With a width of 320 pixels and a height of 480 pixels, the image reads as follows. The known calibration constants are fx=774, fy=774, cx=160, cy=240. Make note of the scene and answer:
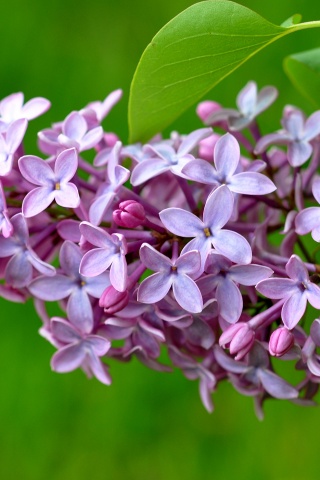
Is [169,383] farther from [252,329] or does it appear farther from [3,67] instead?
[252,329]

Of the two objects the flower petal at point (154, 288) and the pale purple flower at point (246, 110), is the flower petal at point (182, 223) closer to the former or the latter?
the flower petal at point (154, 288)

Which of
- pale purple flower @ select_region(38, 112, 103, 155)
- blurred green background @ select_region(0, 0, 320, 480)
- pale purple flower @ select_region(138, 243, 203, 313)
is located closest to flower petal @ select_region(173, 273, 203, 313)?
pale purple flower @ select_region(138, 243, 203, 313)

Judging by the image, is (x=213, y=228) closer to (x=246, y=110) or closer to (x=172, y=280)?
(x=172, y=280)

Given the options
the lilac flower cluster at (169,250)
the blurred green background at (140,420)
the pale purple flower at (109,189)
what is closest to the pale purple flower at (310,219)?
the lilac flower cluster at (169,250)

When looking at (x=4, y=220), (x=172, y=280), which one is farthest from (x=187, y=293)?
(x=4, y=220)

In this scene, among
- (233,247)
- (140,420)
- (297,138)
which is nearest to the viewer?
(233,247)

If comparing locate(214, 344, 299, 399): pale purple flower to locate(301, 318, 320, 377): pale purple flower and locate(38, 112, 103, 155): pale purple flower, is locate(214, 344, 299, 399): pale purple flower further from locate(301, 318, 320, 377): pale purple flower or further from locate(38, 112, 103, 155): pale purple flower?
locate(38, 112, 103, 155): pale purple flower
